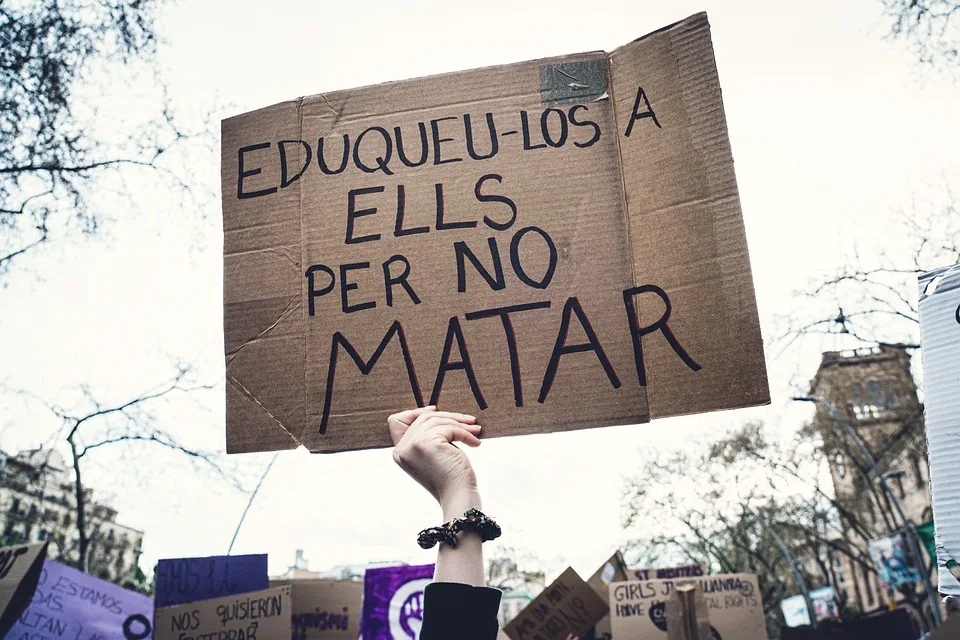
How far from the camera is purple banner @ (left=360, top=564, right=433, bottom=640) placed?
6.27 m

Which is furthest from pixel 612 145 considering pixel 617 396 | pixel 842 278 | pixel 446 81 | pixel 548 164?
pixel 842 278

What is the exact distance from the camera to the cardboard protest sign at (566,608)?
6523 mm

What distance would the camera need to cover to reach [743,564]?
4072cm

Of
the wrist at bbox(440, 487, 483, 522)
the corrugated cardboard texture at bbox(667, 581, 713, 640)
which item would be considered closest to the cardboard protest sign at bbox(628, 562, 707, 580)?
the corrugated cardboard texture at bbox(667, 581, 713, 640)

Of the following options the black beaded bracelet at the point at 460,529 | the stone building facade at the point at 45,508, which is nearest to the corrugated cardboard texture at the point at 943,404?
the black beaded bracelet at the point at 460,529

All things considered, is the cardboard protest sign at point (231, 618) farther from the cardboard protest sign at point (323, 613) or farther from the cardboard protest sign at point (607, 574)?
the cardboard protest sign at point (607, 574)

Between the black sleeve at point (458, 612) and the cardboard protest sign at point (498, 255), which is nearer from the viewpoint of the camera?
the black sleeve at point (458, 612)

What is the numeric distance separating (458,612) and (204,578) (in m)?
4.39

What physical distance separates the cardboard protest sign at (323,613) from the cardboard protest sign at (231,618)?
1.21 m

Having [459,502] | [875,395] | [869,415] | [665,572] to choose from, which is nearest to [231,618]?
[459,502]

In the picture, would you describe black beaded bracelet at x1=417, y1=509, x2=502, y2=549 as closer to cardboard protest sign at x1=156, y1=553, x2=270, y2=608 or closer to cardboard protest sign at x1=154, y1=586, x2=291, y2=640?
cardboard protest sign at x1=154, y1=586, x2=291, y2=640

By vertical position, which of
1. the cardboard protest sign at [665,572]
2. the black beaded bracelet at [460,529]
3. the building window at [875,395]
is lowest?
the cardboard protest sign at [665,572]

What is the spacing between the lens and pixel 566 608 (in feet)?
21.7

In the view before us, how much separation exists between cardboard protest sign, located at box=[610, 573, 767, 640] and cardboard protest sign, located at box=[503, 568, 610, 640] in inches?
8.5
